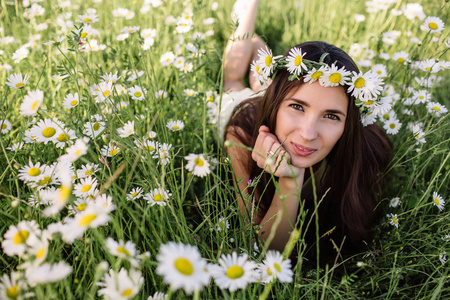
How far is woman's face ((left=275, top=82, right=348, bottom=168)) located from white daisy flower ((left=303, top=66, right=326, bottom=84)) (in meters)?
0.02

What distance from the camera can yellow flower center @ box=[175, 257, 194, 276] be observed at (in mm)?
431

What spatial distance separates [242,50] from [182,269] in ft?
7.02

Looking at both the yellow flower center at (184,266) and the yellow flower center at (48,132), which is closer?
the yellow flower center at (184,266)

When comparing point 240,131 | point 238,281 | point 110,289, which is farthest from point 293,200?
point 110,289

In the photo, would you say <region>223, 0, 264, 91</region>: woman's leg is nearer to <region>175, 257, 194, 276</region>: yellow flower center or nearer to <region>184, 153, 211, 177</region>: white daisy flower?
<region>184, 153, 211, 177</region>: white daisy flower

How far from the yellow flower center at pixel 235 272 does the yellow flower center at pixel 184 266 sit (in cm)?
18

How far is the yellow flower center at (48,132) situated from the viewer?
953mm

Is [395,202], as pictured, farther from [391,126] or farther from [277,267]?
[277,267]

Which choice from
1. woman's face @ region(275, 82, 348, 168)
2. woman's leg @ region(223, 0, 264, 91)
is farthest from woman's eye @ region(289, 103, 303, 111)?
woman's leg @ region(223, 0, 264, 91)

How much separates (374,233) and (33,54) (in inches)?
82.1

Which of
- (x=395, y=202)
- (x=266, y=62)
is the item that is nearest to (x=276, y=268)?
(x=266, y=62)

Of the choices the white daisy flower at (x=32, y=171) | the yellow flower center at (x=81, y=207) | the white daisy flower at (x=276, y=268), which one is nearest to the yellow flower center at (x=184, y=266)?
the white daisy flower at (x=276, y=268)

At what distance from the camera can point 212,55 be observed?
2.13 m

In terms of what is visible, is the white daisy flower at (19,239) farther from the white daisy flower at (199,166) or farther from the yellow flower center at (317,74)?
the yellow flower center at (317,74)
